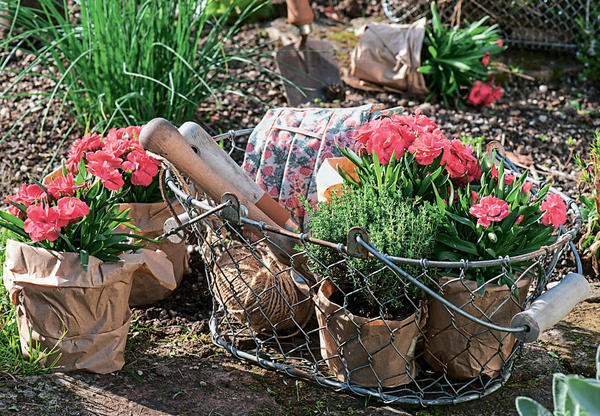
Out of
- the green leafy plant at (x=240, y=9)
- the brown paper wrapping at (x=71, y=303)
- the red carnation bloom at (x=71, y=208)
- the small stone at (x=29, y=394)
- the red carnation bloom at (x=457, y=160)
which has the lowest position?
the small stone at (x=29, y=394)

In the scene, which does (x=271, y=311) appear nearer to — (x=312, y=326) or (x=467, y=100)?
(x=312, y=326)

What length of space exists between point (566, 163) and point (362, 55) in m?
1.23

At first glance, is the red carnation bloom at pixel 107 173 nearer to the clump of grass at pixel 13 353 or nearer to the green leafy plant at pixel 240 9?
the clump of grass at pixel 13 353

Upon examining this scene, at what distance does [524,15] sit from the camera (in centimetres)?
474

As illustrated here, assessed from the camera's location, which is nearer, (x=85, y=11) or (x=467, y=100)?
(x=85, y=11)

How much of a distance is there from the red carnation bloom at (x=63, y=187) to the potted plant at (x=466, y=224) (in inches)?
31.7

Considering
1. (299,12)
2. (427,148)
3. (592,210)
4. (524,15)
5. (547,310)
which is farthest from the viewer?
(524,15)

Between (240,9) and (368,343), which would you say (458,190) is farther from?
(240,9)

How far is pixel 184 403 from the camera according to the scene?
2033 mm

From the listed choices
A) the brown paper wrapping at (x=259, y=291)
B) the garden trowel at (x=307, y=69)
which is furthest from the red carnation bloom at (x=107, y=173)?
the garden trowel at (x=307, y=69)

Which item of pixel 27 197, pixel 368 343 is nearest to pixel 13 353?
pixel 27 197

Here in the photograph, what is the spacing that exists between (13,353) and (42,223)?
1.43 ft

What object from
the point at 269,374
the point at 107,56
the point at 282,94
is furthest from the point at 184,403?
the point at 282,94

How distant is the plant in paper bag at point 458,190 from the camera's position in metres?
1.98
